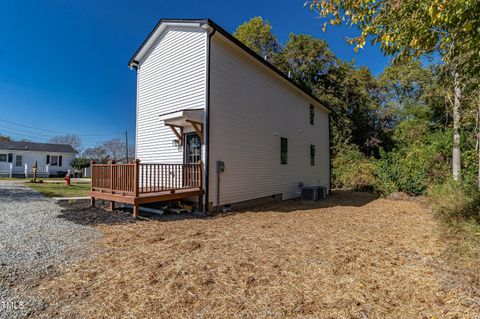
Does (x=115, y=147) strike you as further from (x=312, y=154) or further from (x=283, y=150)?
(x=283, y=150)

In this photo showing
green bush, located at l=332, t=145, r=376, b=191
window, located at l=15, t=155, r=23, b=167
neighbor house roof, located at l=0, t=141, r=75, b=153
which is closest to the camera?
green bush, located at l=332, t=145, r=376, b=191

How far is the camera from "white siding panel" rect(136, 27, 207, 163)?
7.51 meters

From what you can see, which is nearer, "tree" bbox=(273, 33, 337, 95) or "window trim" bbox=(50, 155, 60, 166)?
"tree" bbox=(273, 33, 337, 95)

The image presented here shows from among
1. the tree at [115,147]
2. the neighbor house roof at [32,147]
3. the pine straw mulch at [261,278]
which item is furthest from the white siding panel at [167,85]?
the tree at [115,147]

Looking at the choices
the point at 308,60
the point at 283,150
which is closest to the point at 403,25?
the point at 283,150

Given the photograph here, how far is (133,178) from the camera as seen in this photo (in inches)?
244

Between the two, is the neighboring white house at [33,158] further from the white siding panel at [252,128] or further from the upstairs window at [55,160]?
the white siding panel at [252,128]

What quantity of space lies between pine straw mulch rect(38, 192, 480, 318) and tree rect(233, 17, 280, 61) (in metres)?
18.4

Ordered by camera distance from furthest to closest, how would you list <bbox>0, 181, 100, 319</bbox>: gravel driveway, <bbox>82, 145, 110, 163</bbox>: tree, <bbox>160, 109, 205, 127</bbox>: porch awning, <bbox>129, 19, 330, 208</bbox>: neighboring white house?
<bbox>82, 145, 110, 163</bbox>: tree
<bbox>129, 19, 330, 208</bbox>: neighboring white house
<bbox>160, 109, 205, 127</bbox>: porch awning
<bbox>0, 181, 100, 319</bbox>: gravel driveway

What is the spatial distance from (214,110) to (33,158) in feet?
98.3

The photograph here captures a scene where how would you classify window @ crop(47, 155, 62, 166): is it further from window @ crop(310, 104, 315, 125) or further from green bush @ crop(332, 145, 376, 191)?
green bush @ crop(332, 145, 376, 191)

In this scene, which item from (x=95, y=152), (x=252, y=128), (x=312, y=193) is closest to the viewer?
(x=252, y=128)

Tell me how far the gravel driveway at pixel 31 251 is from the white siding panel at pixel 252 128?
369 centimetres

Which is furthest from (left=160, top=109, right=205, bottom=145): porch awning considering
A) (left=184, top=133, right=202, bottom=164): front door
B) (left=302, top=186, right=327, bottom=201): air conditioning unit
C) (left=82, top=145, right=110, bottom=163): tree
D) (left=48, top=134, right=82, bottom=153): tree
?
(left=48, top=134, right=82, bottom=153): tree
